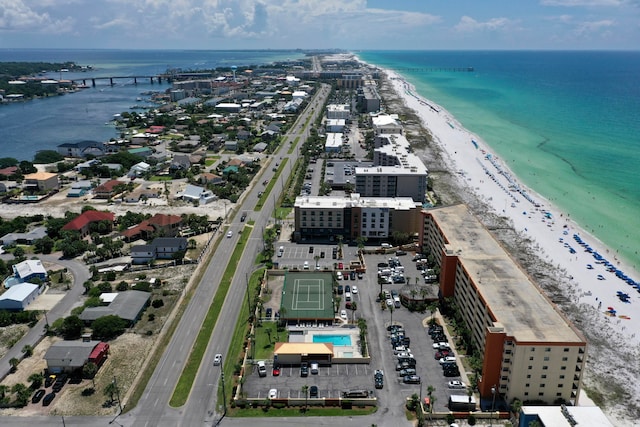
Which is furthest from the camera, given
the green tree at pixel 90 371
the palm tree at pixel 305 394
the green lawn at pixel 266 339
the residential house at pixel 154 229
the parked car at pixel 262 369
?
the residential house at pixel 154 229

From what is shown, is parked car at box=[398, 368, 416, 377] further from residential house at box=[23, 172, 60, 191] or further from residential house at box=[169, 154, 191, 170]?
residential house at box=[23, 172, 60, 191]

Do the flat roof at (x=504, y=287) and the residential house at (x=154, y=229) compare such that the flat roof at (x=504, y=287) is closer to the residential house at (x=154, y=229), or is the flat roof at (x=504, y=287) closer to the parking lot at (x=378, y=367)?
the parking lot at (x=378, y=367)

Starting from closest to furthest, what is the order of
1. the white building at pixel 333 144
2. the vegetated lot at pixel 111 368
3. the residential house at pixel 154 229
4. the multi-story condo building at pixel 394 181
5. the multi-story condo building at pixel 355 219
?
the vegetated lot at pixel 111 368 < the multi-story condo building at pixel 355 219 < the residential house at pixel 154 229 < the multi-story condo building at pixel 394 181 < the white building at pixel 333 144

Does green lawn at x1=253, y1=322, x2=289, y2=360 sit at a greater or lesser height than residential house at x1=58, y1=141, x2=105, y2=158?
lesser

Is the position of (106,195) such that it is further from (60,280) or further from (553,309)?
(553,309)

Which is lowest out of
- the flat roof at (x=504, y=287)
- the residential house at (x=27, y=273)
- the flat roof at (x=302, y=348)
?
the flat roof at (x=302, y=348)

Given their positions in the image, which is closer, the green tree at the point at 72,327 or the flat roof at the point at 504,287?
the flat roof at the point at 504,287

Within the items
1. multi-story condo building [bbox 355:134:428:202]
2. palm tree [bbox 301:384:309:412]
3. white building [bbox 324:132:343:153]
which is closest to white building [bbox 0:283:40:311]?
palm tree [bbox 301:384:309:412]

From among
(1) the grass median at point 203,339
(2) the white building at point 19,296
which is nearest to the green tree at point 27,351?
(2) the white building at point 19,296
